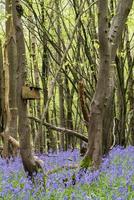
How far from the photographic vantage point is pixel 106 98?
267 inches

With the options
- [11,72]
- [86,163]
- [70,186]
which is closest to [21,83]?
[70,186]

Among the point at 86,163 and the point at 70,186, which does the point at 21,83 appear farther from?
the point at 86,163

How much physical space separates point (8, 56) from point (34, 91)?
4.63 meters

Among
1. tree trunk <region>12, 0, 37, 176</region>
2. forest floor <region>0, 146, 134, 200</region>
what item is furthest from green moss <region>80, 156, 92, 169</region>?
tree trunk <region>12, 0, 37, 176</region>

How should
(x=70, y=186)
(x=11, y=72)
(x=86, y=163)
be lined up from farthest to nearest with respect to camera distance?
(x=11, y=72)
(x=86, y=163)
(x=70, y=186)

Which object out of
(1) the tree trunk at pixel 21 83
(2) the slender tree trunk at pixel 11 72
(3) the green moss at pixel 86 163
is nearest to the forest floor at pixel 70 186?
(3) the green moss at pixel 86 163

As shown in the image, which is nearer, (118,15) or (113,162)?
(118,15)

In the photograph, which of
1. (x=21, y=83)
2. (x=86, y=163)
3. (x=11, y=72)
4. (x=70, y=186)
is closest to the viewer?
(x=70, y=186)

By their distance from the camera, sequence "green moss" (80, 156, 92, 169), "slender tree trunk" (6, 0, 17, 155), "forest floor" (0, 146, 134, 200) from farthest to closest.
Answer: "slender tree trunk" (6, 0, 17, 155) < "green moss" (80, 156, 92, 169) < "forest floor" (0, 146, 134, 200)

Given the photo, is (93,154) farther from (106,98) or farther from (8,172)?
(8,172)

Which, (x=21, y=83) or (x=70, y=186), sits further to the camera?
(x=21, y=83)

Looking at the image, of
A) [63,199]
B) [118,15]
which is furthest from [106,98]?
[63,199]

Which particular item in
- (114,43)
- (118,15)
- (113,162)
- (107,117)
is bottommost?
(113,162)

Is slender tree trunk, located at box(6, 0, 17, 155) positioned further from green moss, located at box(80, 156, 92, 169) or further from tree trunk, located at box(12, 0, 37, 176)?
tree trunk, located at box(12, 0, 37, 176)
